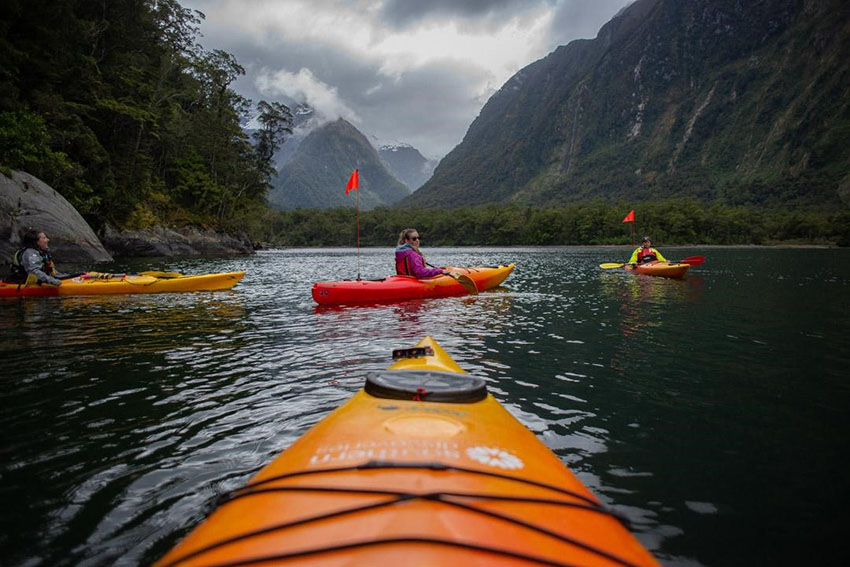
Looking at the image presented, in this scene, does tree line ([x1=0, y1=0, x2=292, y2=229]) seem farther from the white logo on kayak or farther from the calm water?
the white logo on kayak

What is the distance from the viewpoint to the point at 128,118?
1133 inches

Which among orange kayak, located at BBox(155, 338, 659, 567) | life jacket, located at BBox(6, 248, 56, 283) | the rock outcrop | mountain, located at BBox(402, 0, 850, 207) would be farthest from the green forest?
mountain, located at BBox(402, 0, 850, 207)

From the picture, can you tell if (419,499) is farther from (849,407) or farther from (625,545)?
(849,407)

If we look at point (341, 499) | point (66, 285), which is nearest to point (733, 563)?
point (341, 499)

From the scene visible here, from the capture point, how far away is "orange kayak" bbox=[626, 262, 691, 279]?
16062mm

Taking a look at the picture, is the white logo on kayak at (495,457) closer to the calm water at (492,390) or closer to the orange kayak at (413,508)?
the orange kayak at (413,508)

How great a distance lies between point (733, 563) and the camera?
2.21 metres

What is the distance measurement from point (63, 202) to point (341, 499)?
24.5m

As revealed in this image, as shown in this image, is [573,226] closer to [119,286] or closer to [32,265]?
[119,286]

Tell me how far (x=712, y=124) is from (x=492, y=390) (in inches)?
6729

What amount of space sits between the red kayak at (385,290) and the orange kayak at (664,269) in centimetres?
820

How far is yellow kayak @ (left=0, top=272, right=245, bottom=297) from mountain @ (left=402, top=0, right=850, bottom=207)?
103081mm

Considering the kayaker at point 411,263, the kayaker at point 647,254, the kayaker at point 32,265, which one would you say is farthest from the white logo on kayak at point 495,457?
the kayaker at point 647,254

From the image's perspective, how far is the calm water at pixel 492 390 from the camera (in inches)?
97.6
